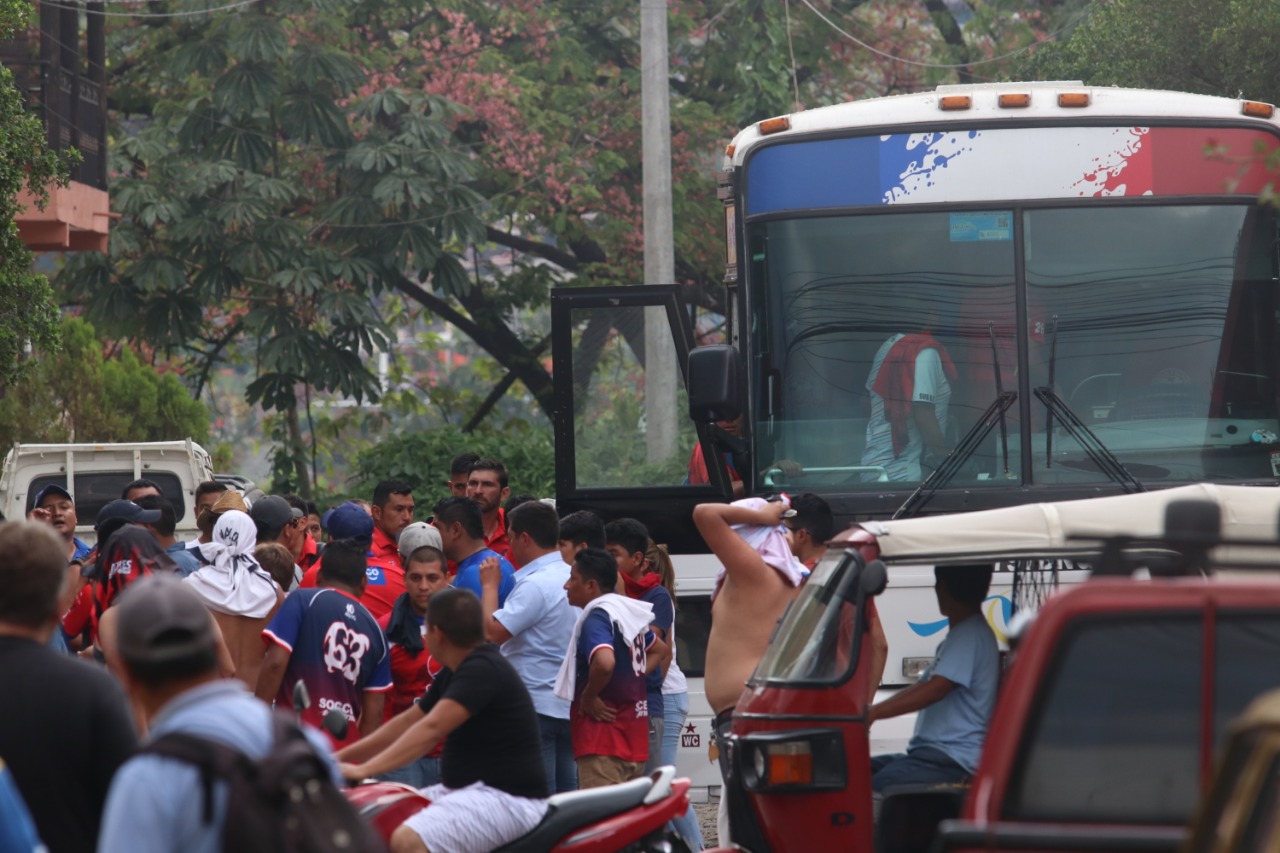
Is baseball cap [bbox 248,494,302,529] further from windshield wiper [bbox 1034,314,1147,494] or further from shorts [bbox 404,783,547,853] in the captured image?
windshield wiper [bbox 1034,314,1147,494]

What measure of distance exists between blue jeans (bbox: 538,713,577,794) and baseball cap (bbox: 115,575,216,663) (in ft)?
15.3

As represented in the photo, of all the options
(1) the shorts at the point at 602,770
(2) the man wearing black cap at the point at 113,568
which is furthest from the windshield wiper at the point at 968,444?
(2) the man wearing black cap at the point at 113,568

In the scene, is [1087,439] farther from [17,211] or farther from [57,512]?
A: [17,211]

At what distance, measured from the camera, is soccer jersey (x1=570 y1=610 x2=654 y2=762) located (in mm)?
7930

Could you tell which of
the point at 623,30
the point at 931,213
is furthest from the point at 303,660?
the point at 623,30

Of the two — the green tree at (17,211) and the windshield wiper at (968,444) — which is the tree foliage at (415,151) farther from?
the windshield wiper at (968,444)

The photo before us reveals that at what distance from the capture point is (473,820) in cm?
571

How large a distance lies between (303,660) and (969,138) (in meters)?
4.02

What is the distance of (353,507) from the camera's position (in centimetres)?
838

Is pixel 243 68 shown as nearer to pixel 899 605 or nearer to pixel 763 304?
pixel 763 304

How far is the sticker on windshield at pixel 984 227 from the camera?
28.4ft

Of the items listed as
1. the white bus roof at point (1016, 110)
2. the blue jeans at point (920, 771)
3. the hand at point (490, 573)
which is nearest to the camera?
the blue jeans at point (920, 771)

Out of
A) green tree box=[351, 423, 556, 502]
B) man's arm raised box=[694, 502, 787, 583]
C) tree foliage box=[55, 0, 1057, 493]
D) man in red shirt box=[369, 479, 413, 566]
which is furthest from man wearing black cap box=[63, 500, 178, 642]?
tree foliage box=[55, 0, 1057, 493]

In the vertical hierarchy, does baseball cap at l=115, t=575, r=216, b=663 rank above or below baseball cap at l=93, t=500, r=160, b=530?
above
